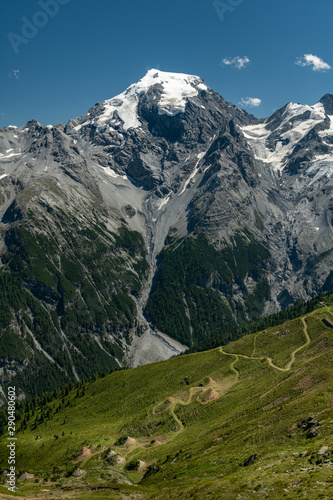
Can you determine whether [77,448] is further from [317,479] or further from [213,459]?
[317,479]

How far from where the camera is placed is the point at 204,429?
113 metres

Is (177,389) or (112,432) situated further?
(177,389)

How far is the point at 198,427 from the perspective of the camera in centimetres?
11900

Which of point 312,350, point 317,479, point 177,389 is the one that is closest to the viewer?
point 317,479

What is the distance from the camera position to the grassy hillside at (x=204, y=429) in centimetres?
6097

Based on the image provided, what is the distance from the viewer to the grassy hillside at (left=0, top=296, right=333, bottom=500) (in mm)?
60969

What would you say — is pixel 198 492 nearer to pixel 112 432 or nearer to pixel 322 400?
pixel 322 400

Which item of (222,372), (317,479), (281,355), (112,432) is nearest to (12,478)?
(112,432)

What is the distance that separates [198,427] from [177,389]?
1625 inches

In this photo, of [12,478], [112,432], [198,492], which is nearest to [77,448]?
[112,432]

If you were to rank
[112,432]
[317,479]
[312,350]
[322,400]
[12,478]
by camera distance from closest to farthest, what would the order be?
[317,479]
[322,400]
[12,478]
[112,432]
[312,350]

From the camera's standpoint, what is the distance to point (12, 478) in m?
95.6

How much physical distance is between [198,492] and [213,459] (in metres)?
21.6

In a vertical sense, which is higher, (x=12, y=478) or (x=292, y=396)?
(x=12, y=478)
